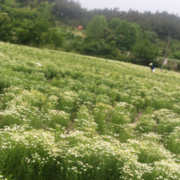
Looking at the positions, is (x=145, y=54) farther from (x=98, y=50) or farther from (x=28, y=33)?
(x=28, y=33)

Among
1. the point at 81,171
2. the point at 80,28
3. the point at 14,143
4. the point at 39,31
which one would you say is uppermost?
the point at 80,28

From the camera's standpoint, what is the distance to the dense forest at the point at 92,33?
51.3 meters

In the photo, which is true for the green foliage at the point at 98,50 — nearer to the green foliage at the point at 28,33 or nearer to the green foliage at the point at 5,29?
the green foliage at the point at 28,33

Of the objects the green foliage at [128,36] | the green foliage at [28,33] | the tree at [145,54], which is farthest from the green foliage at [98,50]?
the green foliage at [28,33]

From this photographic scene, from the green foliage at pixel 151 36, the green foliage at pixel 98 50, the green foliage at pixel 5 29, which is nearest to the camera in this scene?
the green foliage at pixel 5 29

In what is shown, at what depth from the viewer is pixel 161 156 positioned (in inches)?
158

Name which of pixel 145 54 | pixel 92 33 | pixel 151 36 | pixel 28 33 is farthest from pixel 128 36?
pixel 28 33

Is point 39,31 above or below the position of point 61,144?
above

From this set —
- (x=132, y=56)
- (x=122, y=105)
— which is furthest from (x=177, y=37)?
(x=122, y=105)

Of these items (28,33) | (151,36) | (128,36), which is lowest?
(28,33)

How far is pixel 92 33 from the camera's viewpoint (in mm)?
109750

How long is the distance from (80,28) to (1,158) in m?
146

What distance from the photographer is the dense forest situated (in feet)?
168

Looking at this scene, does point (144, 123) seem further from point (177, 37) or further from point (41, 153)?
point (177, 37)
